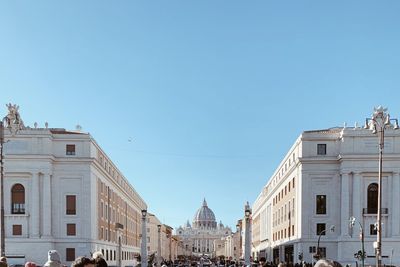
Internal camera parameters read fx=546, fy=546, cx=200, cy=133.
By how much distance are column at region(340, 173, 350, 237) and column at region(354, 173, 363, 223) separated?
0.58 m

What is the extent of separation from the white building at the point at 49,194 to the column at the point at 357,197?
25666 mm

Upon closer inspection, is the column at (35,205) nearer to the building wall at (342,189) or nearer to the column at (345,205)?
the building wall at (342,189)

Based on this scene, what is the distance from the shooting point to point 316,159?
2148 inches

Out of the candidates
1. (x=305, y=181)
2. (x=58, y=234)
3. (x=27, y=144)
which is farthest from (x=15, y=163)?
(x=305, y=181)

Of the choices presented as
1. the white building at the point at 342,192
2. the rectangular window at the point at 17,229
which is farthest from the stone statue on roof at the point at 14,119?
the white building at the point at 342,192

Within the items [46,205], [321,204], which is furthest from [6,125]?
[321,204]

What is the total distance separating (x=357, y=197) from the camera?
174 feet

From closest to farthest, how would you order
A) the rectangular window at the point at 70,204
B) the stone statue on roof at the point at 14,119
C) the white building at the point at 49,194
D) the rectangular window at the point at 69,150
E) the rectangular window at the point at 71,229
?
the stone statue on roof at the point at 14,119 < the white building at the point at 49,194 < the rectangular window at the point at 71,229 < the rectangular window at the point at 70,204 < the rectangular window at the point at 69,150

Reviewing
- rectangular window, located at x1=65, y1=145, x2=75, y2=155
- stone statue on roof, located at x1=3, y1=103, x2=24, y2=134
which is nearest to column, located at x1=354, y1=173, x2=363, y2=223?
rectangular window, located at x1=65, y1=145, x2=75, y2=155

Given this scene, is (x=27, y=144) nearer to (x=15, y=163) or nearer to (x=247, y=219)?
(x=15, y=163)

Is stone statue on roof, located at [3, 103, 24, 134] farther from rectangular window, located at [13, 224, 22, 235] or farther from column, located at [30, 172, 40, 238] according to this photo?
rectangular window, located at [13, 224, 22, 235]

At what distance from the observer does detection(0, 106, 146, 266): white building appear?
51.8m

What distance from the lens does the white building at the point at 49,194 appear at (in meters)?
51.8

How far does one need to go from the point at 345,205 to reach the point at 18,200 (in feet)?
104
